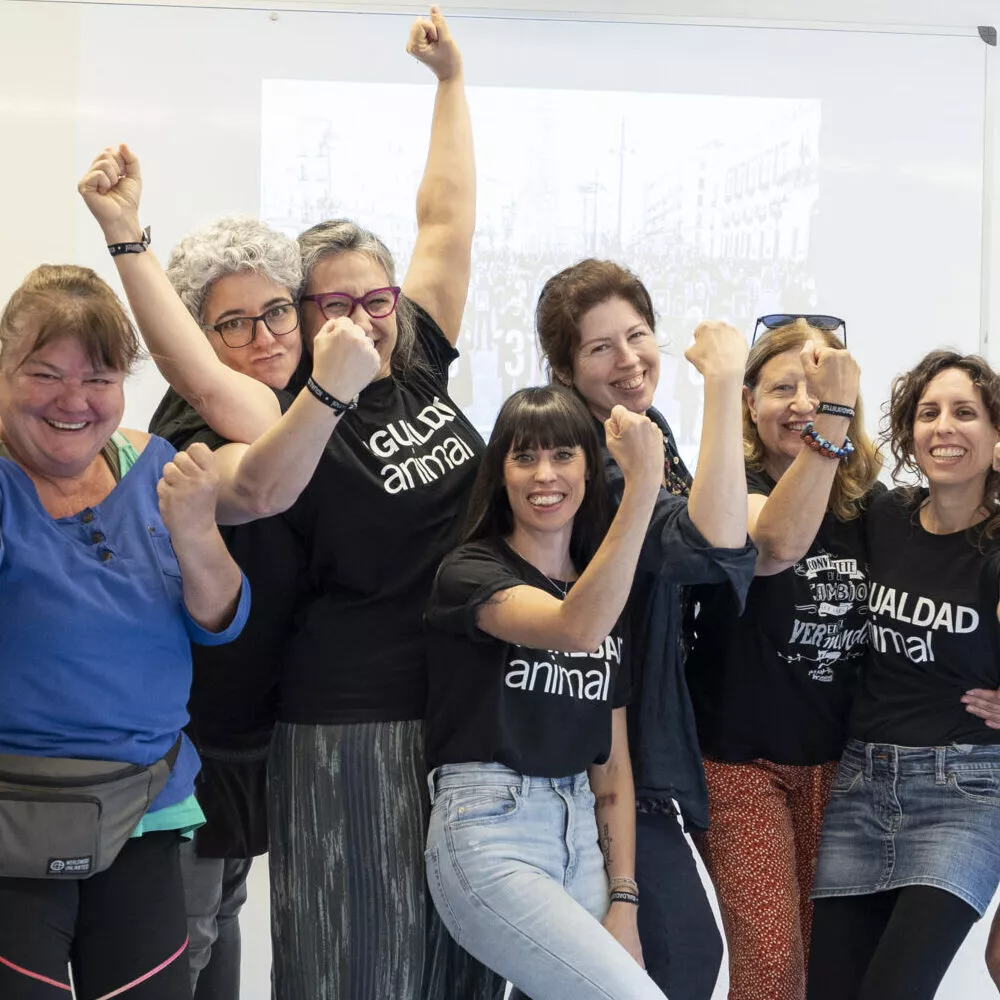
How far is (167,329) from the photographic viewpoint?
66.9 inches

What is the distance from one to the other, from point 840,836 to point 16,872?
1302 millimetres

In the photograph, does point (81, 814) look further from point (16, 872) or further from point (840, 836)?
point (840, 836)

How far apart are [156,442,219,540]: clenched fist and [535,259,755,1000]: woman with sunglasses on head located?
698 millimetres

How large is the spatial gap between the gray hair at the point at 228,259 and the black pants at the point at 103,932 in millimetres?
836

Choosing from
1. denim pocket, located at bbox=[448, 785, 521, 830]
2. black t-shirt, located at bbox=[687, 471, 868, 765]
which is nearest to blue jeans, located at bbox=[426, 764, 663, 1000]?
denim pocket, located at bbox=[448, 785, 521, 830]

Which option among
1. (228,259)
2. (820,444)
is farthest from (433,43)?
(820,444)

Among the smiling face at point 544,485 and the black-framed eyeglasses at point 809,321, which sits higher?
the black-framed eyeglasses at point 809,321

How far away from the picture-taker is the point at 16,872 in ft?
4.58

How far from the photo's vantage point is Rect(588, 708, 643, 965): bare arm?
6.11ft

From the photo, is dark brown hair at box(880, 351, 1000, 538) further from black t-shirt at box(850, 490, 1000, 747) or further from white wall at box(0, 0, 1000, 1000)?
white wall at box(0, 0, 1000, 1000)

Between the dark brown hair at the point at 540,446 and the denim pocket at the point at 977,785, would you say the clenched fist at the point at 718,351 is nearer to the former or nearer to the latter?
the dark brown hair at the point at 540,446

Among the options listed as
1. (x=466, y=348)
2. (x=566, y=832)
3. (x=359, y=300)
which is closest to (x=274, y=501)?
(x=359, y=300)

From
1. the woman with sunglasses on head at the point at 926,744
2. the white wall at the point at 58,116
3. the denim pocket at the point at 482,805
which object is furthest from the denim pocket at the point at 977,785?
the white wall at the point at 58,116

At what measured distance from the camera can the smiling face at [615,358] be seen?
2.06 meters
